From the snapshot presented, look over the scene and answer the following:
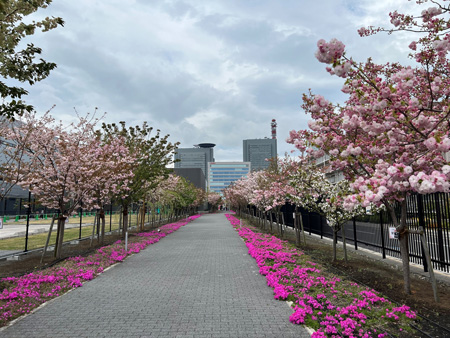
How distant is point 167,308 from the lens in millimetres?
5832

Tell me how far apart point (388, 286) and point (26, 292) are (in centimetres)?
819

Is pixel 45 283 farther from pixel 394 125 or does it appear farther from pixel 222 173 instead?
pixel 222 173

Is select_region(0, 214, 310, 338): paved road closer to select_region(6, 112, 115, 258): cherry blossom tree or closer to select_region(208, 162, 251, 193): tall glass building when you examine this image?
select_region(6, 112, 115, 258): cherry blossom tree

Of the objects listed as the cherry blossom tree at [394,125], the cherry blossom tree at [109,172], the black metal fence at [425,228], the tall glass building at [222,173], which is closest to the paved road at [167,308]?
the cherry blossom tree at [394,125]

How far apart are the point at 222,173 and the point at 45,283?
581 feet

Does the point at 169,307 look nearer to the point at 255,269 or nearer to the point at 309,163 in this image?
the point at 255,269

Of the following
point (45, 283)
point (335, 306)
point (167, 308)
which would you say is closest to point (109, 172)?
point (45, 283)

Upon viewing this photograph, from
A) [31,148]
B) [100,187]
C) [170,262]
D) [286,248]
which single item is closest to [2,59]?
[31,148]

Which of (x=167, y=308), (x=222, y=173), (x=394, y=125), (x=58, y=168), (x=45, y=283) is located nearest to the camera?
(x=394, y=125)

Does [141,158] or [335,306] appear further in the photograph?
[141,158]

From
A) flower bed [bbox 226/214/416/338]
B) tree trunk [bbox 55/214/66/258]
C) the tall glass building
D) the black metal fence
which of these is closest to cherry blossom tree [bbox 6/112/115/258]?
tree trunk [bbox 55/214/66/258]

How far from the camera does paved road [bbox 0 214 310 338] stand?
477cm

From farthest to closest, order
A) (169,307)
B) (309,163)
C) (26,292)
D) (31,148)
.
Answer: (309,163)
(31,148)
(26,292)
(169,307)

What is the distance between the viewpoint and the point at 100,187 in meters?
13.6
